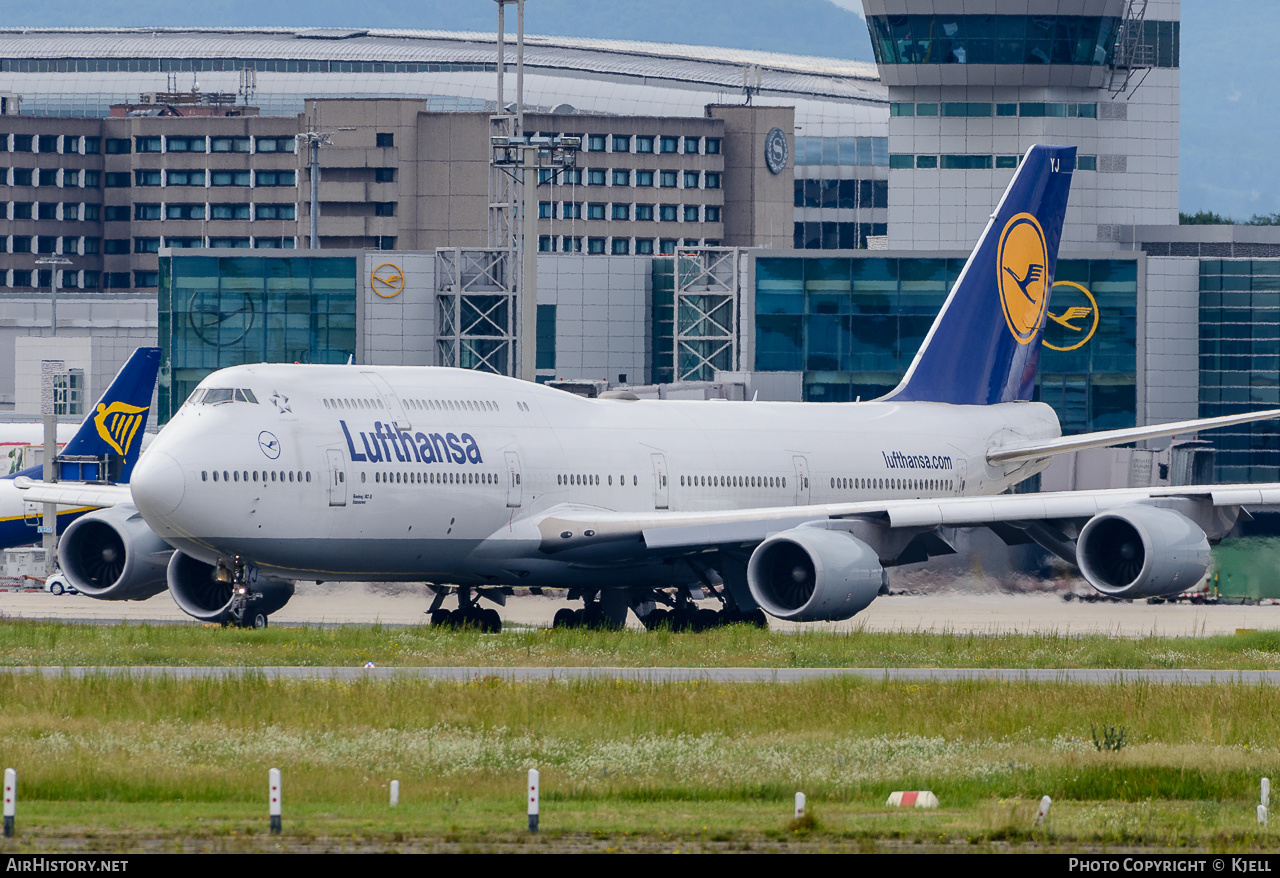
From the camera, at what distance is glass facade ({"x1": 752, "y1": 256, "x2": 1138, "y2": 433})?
269ft

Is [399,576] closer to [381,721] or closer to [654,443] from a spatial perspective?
[654,443]

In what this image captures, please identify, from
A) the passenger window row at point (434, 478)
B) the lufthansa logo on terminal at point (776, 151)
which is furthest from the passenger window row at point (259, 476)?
the lufthansa logo on terminal at point (776, 151)

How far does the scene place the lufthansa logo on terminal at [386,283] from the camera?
89875 millimetres

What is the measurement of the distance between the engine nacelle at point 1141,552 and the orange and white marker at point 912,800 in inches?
711

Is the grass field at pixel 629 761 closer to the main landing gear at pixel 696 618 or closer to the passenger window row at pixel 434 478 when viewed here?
the passenger window row at pixel 434 478

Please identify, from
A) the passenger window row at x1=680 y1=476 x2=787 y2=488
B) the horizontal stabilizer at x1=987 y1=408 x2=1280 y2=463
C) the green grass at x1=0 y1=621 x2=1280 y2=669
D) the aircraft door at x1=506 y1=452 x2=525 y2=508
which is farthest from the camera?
the horizontal stabilizer at x1=987 y1=408 x2=1280 y2=463

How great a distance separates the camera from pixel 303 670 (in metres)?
30.2

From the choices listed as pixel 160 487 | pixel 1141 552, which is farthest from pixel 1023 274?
pixel 160 487

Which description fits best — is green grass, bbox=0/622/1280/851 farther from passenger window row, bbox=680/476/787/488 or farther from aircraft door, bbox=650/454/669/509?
passenger window row, bbox=680/476/787/488

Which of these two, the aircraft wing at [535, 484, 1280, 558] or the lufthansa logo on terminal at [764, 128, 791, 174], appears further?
the lufthansa logo on terminal at [764, 128, 791, 174]

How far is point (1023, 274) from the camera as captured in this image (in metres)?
51.3

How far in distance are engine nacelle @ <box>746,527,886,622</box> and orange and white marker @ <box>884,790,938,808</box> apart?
16.9 metres

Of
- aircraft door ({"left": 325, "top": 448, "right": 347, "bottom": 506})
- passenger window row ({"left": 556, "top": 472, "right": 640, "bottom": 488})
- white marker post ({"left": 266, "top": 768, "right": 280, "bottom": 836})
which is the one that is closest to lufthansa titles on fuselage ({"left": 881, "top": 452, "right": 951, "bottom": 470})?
passenger window row ({"left": 556, "top": 472, "right": 640, "bottom": 488})

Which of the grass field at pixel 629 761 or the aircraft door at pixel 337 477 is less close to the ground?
the aircraft door at pixel 337 477
